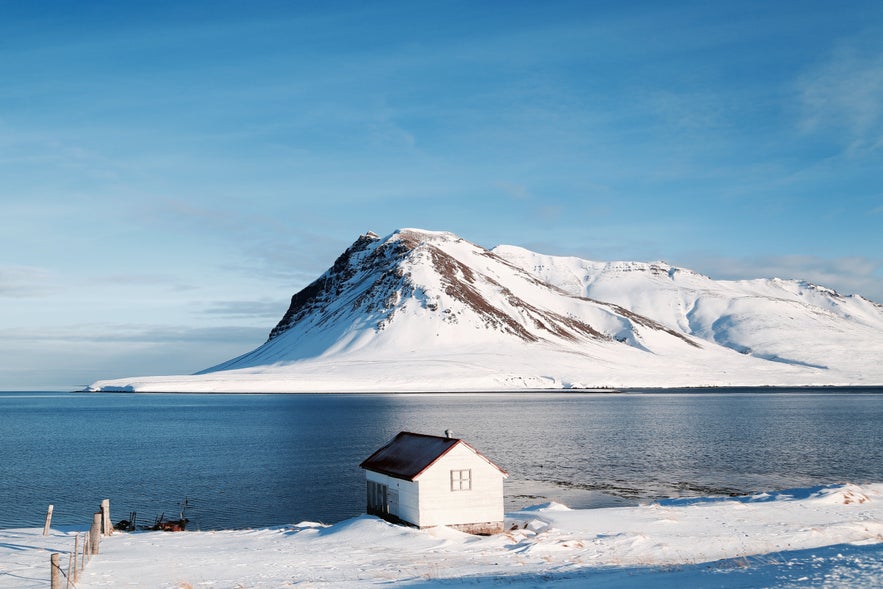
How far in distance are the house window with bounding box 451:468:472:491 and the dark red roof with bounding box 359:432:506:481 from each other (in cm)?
122

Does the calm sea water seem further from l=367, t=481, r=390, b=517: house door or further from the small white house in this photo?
the small white house

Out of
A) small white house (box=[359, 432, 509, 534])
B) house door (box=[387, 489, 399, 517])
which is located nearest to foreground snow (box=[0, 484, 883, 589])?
small white house (box=[359, 432, 509, 534])

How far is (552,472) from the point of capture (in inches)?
2544

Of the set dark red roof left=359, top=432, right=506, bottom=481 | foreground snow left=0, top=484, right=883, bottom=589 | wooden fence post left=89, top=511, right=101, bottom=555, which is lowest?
foreground snow left=0, top=484, right=883, bottom=589

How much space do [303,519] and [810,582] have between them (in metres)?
31.6

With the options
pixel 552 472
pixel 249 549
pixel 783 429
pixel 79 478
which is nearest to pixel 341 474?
pixel 552 472

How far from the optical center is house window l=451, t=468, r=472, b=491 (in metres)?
39.8

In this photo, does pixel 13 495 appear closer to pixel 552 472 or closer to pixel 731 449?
pixel 552 472

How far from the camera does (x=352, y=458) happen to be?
7431 cm

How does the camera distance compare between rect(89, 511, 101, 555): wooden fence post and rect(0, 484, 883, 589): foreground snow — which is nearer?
rect(0, 484, 883, 589): foreground snow

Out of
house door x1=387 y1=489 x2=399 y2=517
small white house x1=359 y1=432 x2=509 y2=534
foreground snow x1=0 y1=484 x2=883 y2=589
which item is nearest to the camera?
foreground snow x1=0 y1=484 x2=883 y2=589

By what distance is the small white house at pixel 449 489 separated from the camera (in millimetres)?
39156

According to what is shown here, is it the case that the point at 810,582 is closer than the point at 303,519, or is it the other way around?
the point at 810,582

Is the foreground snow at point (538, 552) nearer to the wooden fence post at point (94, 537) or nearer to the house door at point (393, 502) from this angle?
the wooden fence post at point (94, 537)
